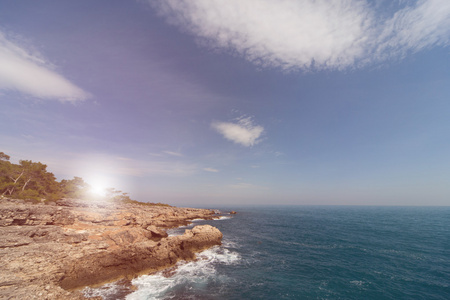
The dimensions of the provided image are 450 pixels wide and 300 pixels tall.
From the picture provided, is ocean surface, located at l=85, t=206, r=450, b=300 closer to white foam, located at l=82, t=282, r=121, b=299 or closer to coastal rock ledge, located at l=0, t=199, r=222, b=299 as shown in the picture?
white foam, located at l=82, t=282, r=121, b=299

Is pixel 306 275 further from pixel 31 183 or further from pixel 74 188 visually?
pixel 74 188

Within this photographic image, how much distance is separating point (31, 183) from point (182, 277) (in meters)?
61.2

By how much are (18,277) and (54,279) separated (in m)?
2.45

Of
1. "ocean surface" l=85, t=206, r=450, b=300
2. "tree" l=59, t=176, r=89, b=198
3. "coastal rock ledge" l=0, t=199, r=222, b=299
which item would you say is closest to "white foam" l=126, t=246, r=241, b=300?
"ocean surface" l=85, t=206, r=450, b=300

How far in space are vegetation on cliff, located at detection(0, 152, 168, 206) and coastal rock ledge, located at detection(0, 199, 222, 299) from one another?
20.2 meters

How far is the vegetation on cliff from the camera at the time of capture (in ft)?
136

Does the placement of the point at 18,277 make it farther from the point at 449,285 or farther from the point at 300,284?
the point at 449,285

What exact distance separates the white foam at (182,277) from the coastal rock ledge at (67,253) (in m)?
1.64

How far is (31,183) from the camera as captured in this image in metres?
49.0

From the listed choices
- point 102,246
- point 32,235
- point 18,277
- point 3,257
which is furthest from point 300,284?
point 32,235

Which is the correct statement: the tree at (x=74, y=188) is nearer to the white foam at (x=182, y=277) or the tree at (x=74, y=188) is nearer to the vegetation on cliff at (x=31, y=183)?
the vegetation on cliff at (x=31, y=183)

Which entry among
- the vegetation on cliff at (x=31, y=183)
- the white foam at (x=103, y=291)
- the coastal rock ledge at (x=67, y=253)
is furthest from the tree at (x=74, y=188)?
the white foam at (x=103, y=291)

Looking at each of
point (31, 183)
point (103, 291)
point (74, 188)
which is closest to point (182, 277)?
point (103, 291)

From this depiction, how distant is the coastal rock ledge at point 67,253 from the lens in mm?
13844
